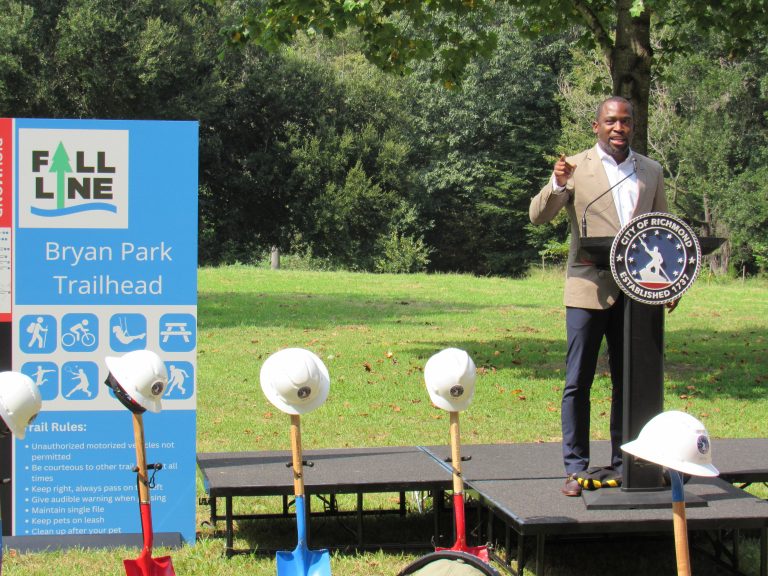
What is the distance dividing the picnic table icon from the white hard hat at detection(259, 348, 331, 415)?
133 centimetres

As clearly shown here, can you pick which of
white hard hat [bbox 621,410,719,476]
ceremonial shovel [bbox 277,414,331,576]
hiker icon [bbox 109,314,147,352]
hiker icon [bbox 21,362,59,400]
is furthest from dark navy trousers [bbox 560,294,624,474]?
hiker icon [bbox 21,362,59,400]

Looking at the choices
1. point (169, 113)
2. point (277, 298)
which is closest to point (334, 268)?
point (169, 113)

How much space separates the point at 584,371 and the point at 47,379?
9.04 ft

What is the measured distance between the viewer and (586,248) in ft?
15.6

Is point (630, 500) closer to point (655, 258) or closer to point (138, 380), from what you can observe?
point (655, 258)

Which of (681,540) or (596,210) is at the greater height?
(596,210)

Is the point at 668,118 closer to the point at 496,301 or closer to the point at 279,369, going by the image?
the point at 496,301

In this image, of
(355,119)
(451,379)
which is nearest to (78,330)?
(451,379)

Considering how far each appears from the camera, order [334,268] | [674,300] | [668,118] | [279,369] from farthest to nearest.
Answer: [334,268] < [668,118] < [674,300] < [279,369]

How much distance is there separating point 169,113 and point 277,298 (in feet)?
42.7

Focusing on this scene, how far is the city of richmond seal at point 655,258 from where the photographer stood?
15.0 ft

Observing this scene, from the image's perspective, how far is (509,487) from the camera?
5.25 m

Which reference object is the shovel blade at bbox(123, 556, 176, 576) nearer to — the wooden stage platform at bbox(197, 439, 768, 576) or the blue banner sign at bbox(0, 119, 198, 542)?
the wooden stage platform at bbox(197, 439, 768, 576)

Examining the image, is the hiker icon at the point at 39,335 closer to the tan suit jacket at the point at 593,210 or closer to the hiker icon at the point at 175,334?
the hiker icon at the point at 175,334
